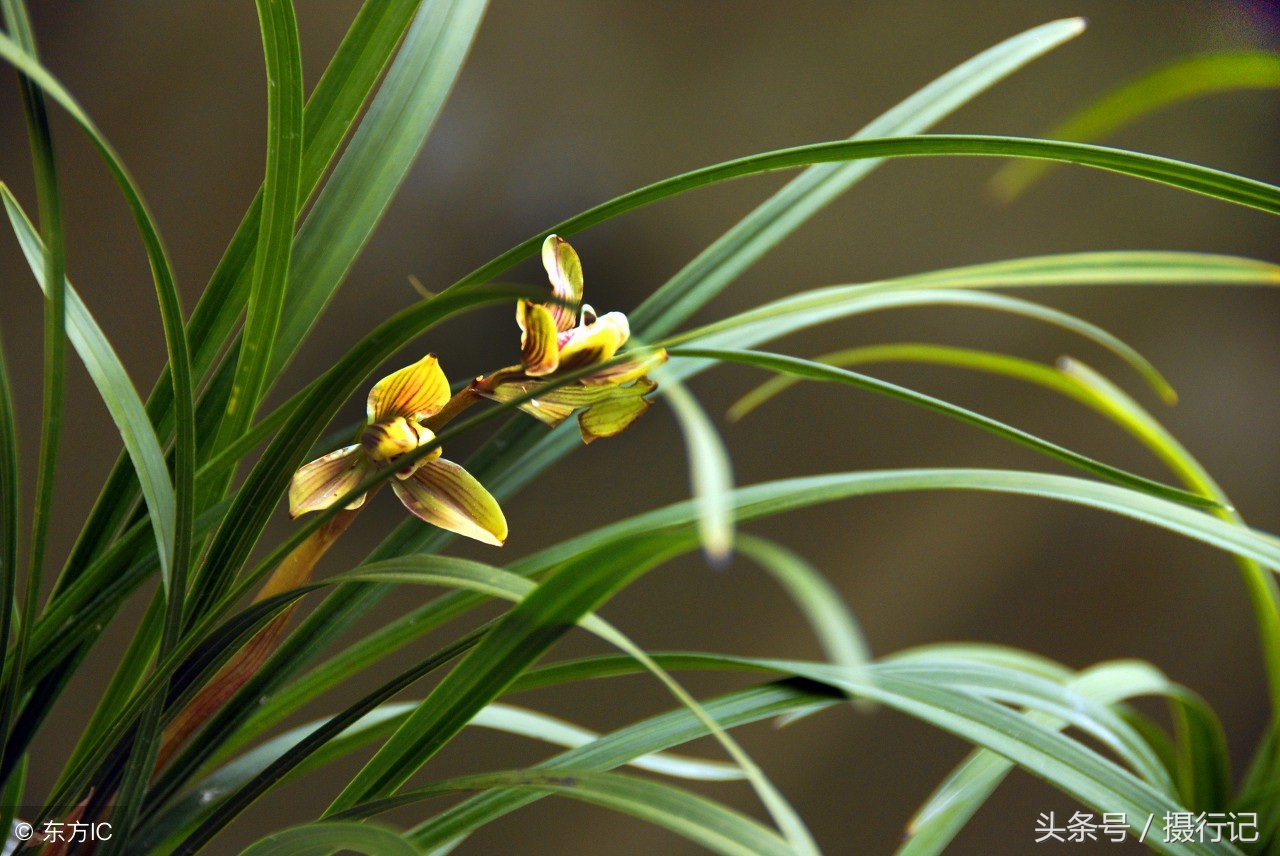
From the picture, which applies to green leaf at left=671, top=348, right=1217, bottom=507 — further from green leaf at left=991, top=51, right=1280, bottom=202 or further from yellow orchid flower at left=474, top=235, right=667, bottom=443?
green leaf at left=991, top=51, right=1280, bottom=202

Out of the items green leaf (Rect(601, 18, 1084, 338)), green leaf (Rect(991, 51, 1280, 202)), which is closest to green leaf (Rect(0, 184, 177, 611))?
green leaf (Rect(601, 18, 1084, 338))

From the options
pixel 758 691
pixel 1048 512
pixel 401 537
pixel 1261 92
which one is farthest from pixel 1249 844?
pixel 1261 92

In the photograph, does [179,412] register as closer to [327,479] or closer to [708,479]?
[327,479]

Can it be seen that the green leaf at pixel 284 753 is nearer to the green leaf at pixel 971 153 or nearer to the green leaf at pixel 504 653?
the green leaf at pixel 504 653

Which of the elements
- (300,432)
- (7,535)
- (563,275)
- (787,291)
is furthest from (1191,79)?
(787,291)

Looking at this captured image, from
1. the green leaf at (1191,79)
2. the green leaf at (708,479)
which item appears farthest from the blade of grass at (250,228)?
the green leaf at (1191,79)

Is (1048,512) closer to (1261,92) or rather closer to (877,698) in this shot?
(1261,92)

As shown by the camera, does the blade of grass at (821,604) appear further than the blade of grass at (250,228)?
No
